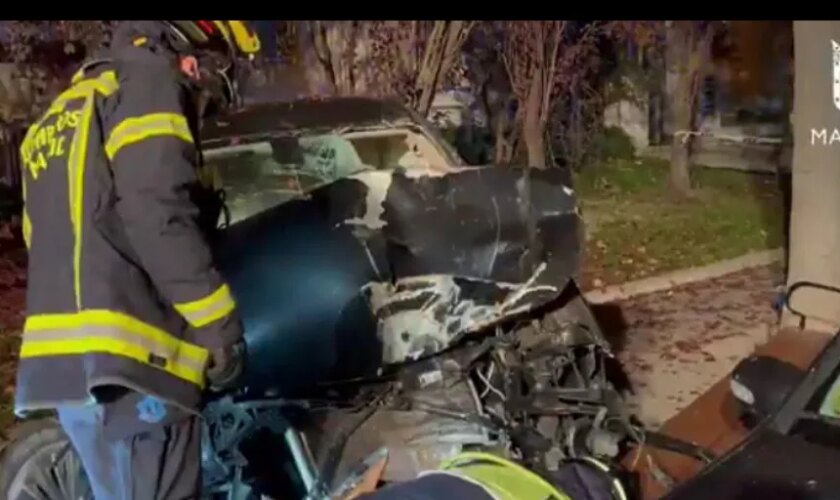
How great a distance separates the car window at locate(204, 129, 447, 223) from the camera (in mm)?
3709

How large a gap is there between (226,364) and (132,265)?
1.04 feet

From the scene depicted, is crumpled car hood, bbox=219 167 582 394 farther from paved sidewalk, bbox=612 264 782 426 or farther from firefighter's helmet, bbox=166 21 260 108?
paved sidewalk, bbox=612 264 782 426

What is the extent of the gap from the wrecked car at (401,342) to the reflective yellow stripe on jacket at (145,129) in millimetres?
648

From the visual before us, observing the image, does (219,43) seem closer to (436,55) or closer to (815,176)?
(815,176)

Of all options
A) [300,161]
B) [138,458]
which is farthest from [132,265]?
[300,161]

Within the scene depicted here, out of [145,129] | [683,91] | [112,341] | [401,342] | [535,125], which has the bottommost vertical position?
[535,125]

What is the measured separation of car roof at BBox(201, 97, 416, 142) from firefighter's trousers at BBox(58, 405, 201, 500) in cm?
133

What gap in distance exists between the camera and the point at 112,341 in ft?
8.19

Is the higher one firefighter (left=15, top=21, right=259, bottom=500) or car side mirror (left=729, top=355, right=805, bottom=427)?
firefighter (left=15, top=21, right=259, bottom=500)

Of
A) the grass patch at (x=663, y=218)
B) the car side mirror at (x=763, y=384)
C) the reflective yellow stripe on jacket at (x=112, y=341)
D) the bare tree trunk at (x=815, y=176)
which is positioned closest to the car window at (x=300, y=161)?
the reflective yellow stripe on jacket at (x=112, y=341)

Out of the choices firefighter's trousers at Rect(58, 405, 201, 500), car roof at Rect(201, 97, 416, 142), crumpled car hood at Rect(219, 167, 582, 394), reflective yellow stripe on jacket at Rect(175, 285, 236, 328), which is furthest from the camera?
car roof at Rect(201, 97, 416, 142)

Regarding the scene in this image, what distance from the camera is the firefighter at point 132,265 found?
2.44 meters

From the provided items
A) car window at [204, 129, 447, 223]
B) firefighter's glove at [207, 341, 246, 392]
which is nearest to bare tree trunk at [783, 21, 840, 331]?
car window at [204, 129, 447, 223]

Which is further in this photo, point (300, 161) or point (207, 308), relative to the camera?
point (300, 161)
